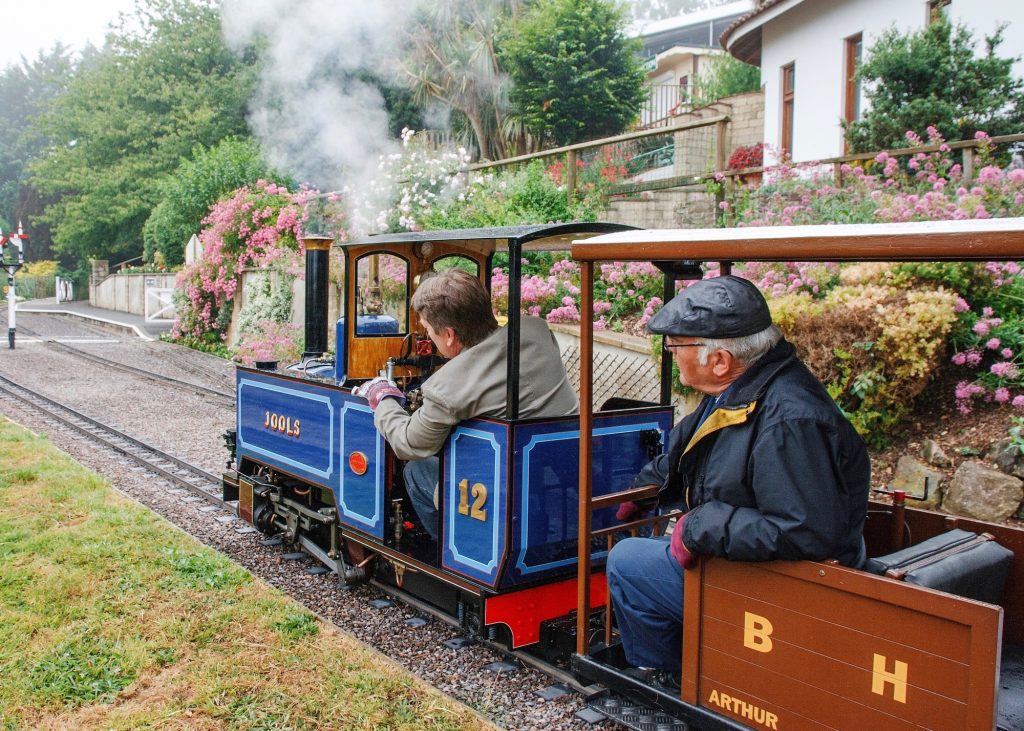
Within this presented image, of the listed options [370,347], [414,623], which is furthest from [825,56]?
[414,623]

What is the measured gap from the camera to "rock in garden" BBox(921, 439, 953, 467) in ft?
20.9

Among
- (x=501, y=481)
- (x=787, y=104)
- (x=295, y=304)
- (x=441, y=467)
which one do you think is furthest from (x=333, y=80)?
(x=501, y=481)

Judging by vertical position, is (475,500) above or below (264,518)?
above

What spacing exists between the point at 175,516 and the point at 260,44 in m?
27.8

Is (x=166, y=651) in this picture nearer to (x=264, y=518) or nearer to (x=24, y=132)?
(x=264, y=518)

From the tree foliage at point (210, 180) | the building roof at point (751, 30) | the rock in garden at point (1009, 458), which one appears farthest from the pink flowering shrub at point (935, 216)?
the tree foliage at point (210, 180)

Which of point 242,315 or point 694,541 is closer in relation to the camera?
point 694,541

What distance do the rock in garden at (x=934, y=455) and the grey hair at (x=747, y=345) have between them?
13.8ft

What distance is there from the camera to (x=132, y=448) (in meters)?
9.34

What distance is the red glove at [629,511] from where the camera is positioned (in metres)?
3.73

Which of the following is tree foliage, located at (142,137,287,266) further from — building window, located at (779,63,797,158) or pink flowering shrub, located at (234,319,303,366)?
building window, located at (779,63,797,158)

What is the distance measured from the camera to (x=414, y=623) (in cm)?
477

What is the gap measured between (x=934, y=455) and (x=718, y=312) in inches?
175

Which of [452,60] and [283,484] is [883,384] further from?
[452,60]
